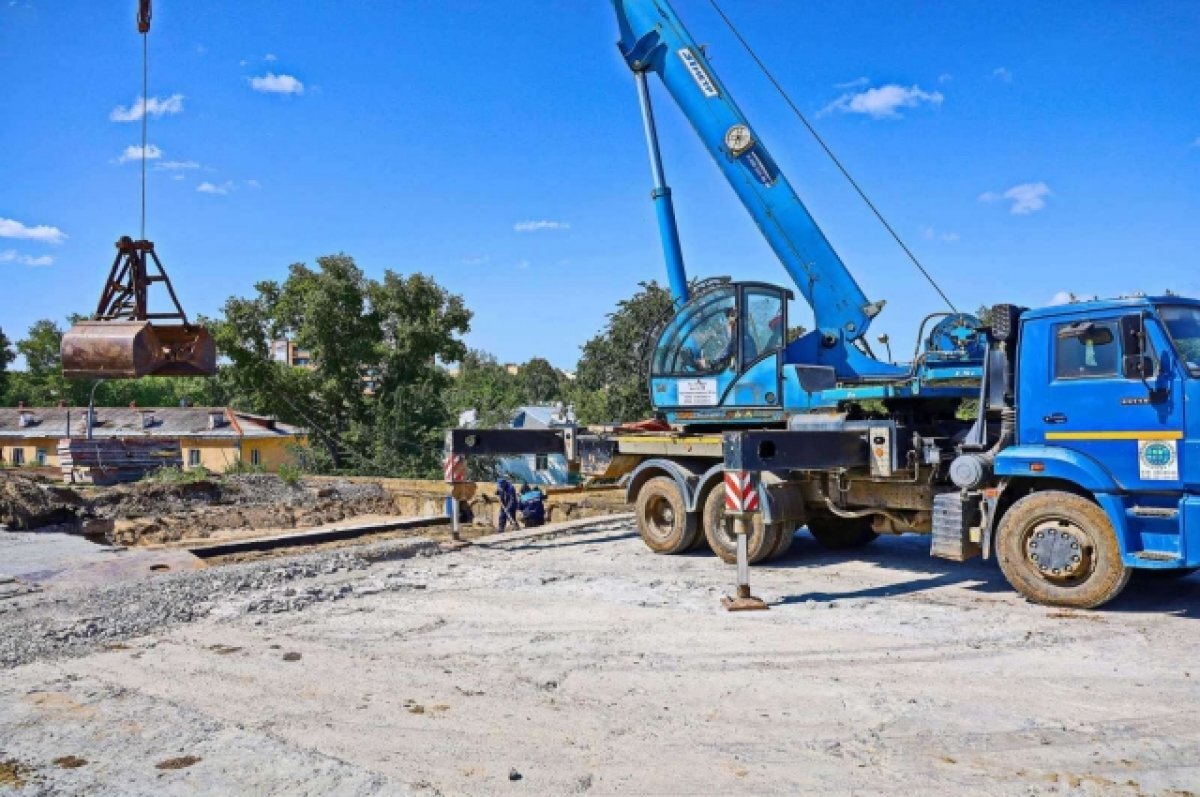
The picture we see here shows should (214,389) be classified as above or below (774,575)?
above

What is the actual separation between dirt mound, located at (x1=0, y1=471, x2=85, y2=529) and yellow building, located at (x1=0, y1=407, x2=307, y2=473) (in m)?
26.5

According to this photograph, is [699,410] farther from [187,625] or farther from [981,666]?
[187,625]

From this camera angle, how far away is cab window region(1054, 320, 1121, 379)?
7551mm

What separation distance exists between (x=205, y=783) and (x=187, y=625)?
12.3 ft

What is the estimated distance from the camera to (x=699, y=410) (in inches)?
442

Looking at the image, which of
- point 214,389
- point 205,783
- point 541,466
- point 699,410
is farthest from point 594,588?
point 214,389

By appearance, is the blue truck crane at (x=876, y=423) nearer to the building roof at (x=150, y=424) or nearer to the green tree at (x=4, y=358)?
the building roof at (x=150, y=424)

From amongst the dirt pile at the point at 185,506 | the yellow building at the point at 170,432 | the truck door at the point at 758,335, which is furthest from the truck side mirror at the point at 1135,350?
the yellow building at the point at 170,432

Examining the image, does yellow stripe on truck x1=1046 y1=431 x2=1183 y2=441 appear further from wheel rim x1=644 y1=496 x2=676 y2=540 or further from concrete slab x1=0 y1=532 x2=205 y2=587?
concrete slab x1=0 y1=532 x2=205 y2=587

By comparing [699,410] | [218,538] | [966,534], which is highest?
[699,410]

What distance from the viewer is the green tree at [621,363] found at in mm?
26984

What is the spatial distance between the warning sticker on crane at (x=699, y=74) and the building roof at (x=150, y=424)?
38.8 meters

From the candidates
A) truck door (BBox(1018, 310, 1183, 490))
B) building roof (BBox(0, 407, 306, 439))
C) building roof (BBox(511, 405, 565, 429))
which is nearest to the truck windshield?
truck door (BBox(1018, 310, 1183, 490))

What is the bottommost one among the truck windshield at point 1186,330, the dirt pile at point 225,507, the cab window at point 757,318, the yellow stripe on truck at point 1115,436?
the dirt pile at point 225,507
